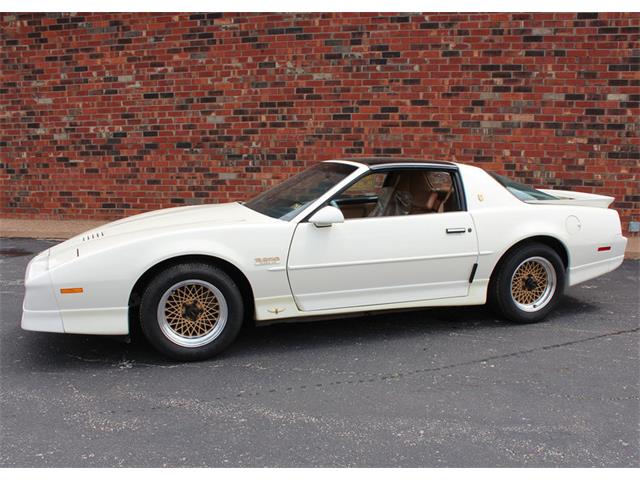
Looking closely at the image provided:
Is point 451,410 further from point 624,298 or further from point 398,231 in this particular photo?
point 624,298

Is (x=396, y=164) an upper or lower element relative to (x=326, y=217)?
upper

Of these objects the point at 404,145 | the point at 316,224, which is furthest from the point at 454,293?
the point at 404,145

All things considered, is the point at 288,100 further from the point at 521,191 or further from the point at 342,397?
the point at 342,397

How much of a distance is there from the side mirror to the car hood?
1.15ft

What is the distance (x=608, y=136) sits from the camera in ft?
26.6

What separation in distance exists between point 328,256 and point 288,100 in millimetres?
4857

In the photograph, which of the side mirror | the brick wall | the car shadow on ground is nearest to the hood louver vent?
the car shadow on ground

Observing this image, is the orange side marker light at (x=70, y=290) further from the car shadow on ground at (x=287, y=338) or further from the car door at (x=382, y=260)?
the car door at (x=382, y=260)

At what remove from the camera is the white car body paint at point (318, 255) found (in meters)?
3.88

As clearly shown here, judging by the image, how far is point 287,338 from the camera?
459cm

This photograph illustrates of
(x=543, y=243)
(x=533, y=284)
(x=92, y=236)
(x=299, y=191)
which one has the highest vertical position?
(x=299, y=191)

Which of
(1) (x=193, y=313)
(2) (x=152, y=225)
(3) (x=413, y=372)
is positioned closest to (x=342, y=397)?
(3) (x=413, y=372)

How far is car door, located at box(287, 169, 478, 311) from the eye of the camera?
167 inches

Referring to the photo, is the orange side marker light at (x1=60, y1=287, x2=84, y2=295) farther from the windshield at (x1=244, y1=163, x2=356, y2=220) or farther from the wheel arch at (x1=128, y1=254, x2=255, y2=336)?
the windshield at (x1=244, y1=163, x2=356, y2=220)
